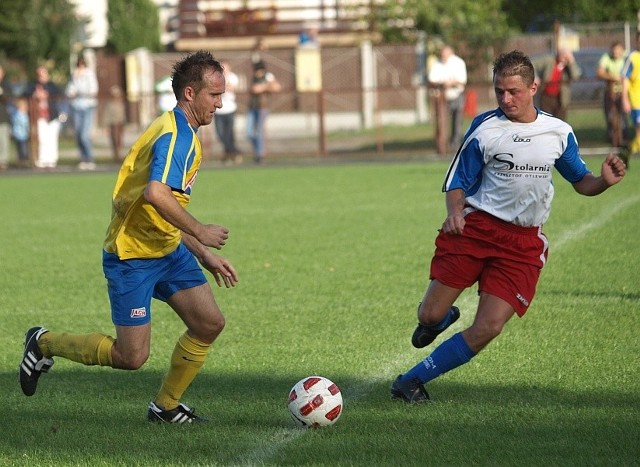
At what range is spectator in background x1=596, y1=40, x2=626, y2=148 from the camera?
23.1 metres

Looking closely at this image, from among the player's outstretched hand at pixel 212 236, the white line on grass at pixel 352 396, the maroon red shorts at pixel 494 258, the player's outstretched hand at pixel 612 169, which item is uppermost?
the player's outstretched hand at pixel 612 169

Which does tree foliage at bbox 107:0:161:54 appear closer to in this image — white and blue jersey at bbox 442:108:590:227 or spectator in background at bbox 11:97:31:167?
spectator in background at bbox 11:97:31:167

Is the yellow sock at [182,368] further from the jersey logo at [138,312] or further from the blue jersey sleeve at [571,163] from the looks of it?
the blue jersey sleeve at [571,163]

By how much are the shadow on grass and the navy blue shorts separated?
0.60 meters

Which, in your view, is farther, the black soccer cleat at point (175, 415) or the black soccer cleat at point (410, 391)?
the black soccer cleat at point (410, 391)

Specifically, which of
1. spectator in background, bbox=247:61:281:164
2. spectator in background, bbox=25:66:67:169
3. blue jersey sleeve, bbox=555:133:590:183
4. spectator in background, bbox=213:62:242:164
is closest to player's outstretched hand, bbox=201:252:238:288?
blue jersey sleeve, bbox=555:133:590:183

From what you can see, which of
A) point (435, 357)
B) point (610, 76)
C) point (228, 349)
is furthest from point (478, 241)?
point (610, 76)

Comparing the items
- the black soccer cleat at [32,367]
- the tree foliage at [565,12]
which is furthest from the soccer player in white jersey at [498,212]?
the tree foliage at [565,12]

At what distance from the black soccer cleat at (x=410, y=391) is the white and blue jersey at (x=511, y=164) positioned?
3.28ft

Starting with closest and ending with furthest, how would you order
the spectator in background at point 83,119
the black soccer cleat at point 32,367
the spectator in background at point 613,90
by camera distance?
1. the black soccer cleat at point 32,367
2. the spectator in background at point 613,90
3. the spectator in background at point 83,119

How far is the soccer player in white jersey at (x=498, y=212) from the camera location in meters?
6.12

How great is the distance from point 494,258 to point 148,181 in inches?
73.8

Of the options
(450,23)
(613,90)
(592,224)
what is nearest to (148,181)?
(592,224)

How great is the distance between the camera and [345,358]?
7.47m
